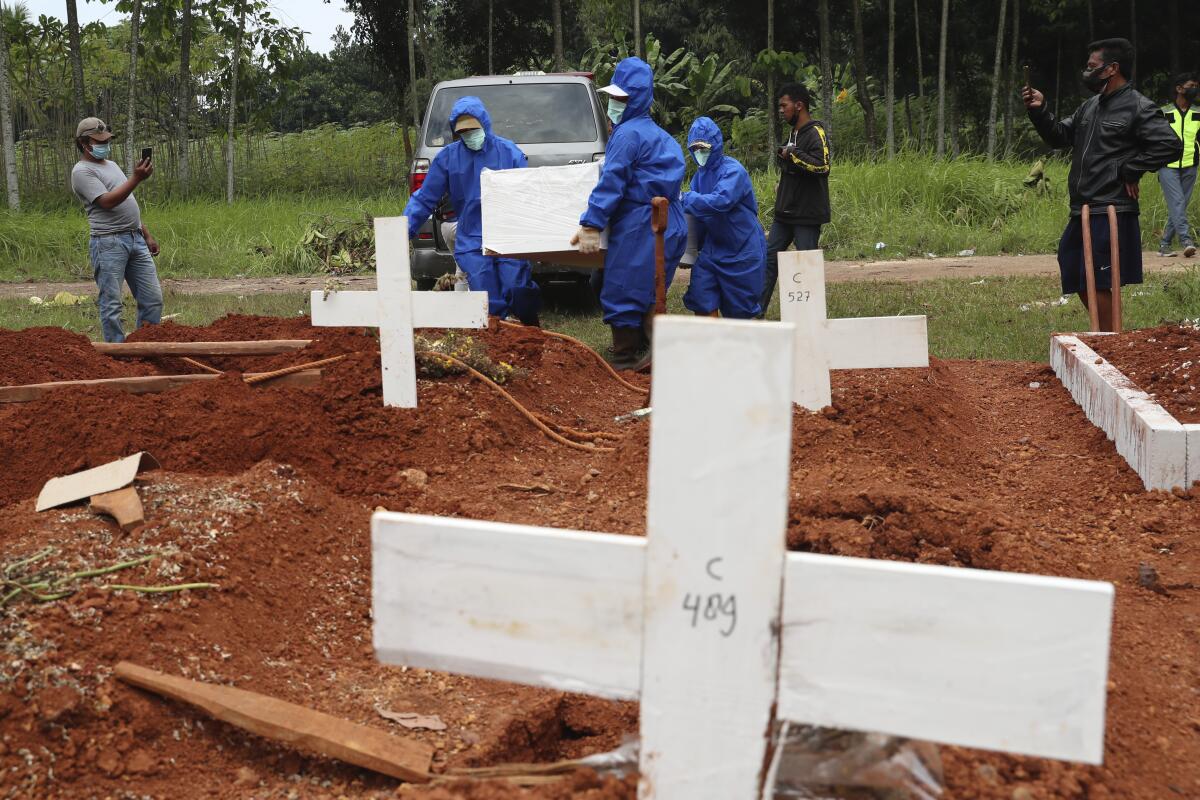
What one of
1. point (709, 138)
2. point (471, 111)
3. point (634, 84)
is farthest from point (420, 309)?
point (709, 138)

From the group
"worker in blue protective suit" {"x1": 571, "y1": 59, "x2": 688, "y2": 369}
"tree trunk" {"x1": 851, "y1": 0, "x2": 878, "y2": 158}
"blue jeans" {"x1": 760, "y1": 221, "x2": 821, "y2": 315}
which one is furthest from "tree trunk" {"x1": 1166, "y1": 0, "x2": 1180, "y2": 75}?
"worker in blue protective suit" {"x1": 571, "y1": 59, "x2": 688, "y2": 369}

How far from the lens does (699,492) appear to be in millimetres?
1671

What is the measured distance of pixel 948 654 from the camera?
5.55ft

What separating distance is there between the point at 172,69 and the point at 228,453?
21.8m

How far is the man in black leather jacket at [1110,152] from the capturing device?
6824 mm

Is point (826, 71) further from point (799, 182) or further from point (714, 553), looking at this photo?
point (714, 553)

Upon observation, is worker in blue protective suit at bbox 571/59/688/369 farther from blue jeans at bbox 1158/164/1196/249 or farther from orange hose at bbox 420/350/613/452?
blue jeans at bbox 1158/164/1196/249

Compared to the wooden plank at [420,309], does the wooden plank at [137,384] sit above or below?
below

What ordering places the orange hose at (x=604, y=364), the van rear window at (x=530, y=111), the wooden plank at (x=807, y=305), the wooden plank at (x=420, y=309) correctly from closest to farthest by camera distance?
1. the wooden plank at (x=807, y=305)
2. the wooden plank at (x=420, y=309)
3. the orange hose at (x=604, y=364)
4. the van rear window at (x=530, y=111)

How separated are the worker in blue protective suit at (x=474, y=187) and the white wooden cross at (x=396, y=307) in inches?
89.7

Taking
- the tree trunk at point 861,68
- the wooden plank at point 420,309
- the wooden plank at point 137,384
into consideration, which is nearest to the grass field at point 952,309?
the wooden plank at point 137,384

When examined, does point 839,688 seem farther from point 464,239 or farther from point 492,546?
point 464,239

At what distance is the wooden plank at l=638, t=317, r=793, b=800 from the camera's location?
1637mm

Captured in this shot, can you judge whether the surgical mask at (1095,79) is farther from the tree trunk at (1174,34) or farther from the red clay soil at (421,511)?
the tree trunk at (1174,34)
